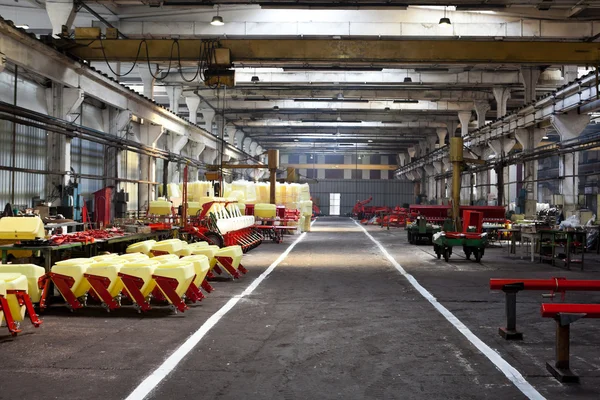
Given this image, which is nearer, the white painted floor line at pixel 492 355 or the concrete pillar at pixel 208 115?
the white painted floor line at pixel 492 355

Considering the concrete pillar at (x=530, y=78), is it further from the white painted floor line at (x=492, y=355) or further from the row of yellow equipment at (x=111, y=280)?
the row of yellow equipment at (x=111, y=280)

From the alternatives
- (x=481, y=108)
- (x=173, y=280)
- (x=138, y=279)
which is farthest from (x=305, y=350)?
(x=481, y=108)

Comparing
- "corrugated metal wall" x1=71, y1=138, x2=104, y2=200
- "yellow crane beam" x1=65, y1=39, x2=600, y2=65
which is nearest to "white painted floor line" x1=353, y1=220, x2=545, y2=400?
"yellow crane beam" x1=65, y1=39, x2=600, y2=65

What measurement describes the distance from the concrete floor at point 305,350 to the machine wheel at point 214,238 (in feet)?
17.8

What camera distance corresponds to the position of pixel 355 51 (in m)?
15.6

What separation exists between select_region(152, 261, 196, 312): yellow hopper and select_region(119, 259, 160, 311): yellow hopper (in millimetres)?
108

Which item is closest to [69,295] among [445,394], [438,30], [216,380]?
[216,380]

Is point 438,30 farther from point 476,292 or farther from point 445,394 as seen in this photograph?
point 445,394

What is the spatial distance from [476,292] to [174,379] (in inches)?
275

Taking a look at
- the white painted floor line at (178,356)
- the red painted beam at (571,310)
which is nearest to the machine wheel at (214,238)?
the white painted floor line at (178,356)

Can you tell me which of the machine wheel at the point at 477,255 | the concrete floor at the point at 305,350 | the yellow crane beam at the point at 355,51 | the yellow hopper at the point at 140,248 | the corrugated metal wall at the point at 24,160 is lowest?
the concrete floor at the point at 305,350

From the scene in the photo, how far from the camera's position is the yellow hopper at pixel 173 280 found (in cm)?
796

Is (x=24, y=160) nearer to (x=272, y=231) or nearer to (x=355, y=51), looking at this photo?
(x=355, y=51)

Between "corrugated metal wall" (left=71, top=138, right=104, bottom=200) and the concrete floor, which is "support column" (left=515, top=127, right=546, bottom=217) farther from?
"corrugated metal wall" (left=71, top=138, right=104, bottom=200)
